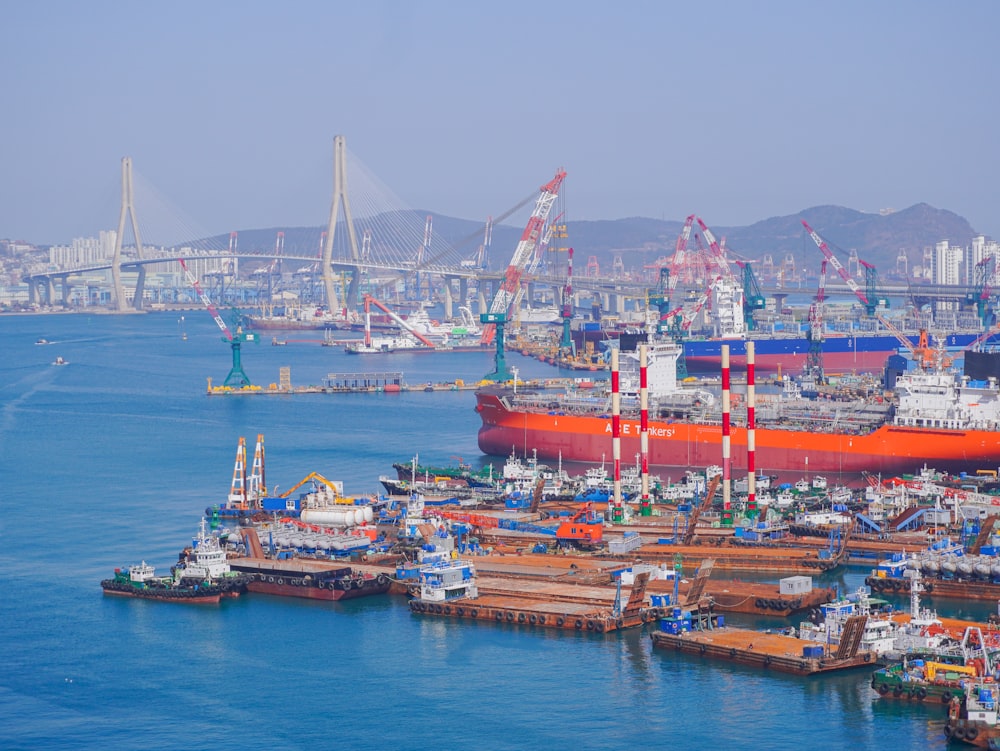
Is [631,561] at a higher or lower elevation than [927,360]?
lower

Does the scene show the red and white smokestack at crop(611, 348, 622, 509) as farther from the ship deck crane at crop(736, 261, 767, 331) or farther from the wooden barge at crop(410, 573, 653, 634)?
the ship deck crane at crop(736, 261, 767, 331)

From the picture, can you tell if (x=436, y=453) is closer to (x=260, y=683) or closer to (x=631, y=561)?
(x=631, y=561)

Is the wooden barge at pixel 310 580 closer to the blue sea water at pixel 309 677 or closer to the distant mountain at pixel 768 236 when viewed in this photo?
the blue sea water at pixel 309 677

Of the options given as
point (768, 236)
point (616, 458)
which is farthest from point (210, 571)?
point (768, 236)

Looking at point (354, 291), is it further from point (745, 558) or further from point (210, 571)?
point (210, 571)

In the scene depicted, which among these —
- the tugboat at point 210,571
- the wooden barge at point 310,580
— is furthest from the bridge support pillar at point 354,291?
the tugboat at point 210,571

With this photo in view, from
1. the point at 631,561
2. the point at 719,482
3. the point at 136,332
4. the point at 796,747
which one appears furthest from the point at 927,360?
the point at 136,332
